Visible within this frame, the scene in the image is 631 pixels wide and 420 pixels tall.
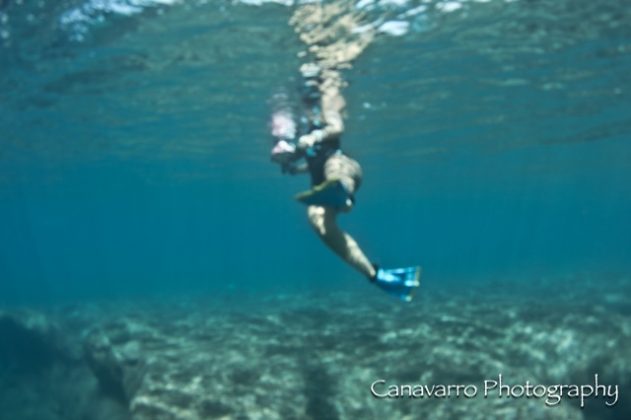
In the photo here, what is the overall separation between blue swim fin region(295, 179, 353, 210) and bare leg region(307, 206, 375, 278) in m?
0.28

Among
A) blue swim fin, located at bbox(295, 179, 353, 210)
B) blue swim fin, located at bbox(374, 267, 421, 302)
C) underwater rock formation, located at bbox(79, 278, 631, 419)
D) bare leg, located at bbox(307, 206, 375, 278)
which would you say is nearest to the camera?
blue swim fin, located at bbox(295, 179, 353, 210)

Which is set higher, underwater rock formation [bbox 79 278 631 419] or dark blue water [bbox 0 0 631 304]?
dark blue water [bbox 0 0 631 304]

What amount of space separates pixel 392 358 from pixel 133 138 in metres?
23.5

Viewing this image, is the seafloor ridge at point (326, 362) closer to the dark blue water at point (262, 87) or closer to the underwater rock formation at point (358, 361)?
the underwater rock formation at point (358, 361)

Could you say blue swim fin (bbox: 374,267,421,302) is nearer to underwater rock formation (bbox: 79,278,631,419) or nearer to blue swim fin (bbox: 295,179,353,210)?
blue swim fin (bbox: 295,179,353,210)

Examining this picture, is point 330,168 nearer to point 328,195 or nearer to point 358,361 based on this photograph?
point 328,195

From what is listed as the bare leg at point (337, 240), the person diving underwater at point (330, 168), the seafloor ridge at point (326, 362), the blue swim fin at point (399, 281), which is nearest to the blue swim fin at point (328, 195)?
the person diving underwater at point (330, 168)

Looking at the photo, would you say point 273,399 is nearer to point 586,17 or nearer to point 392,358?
point 392,358

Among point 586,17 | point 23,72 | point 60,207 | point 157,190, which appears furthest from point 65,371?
point 60,207

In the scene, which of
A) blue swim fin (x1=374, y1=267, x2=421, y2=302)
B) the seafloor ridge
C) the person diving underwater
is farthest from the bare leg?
the seafloor ridge

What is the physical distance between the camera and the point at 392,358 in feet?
35.8

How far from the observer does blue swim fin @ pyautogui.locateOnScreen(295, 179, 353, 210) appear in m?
7.23

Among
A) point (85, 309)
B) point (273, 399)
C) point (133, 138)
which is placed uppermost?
point (133, 138)

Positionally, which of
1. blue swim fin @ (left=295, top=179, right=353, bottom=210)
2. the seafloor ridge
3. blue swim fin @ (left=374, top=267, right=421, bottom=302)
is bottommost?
the seafloor ridge
